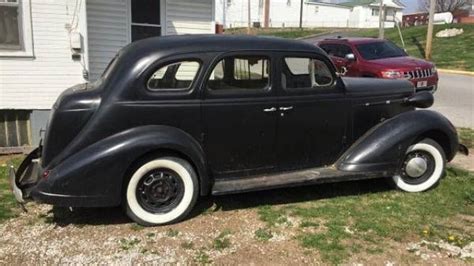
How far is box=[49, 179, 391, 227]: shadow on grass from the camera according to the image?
17.3 feet

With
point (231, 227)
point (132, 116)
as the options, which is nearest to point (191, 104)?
point (132, 116)

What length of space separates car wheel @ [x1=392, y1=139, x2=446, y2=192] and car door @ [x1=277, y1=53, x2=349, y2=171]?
82 cm

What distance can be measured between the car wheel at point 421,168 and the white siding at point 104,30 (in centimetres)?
648

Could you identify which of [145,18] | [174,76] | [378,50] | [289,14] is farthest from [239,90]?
[289,14]

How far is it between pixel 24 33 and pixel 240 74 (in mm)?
5321

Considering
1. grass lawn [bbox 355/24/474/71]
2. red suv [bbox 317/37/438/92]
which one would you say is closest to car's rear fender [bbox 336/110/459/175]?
red suv [bbox 317/37/438/92]

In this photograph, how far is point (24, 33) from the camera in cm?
895

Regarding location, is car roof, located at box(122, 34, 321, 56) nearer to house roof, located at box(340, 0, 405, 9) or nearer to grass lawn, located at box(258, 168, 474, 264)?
grass lawn, located at box(258, 168, 474, 264)

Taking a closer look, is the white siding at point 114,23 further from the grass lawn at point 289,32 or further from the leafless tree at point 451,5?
the leafless tree at point 451,5

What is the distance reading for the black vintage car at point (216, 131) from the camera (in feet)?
15.8

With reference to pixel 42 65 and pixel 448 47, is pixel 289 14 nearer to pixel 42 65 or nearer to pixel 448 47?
pixel 448 47

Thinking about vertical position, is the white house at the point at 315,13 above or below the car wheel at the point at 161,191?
Answer: above

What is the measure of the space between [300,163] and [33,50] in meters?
5.77

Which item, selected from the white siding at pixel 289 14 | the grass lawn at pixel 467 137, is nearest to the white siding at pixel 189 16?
the grass lawn at pixel 467 137
